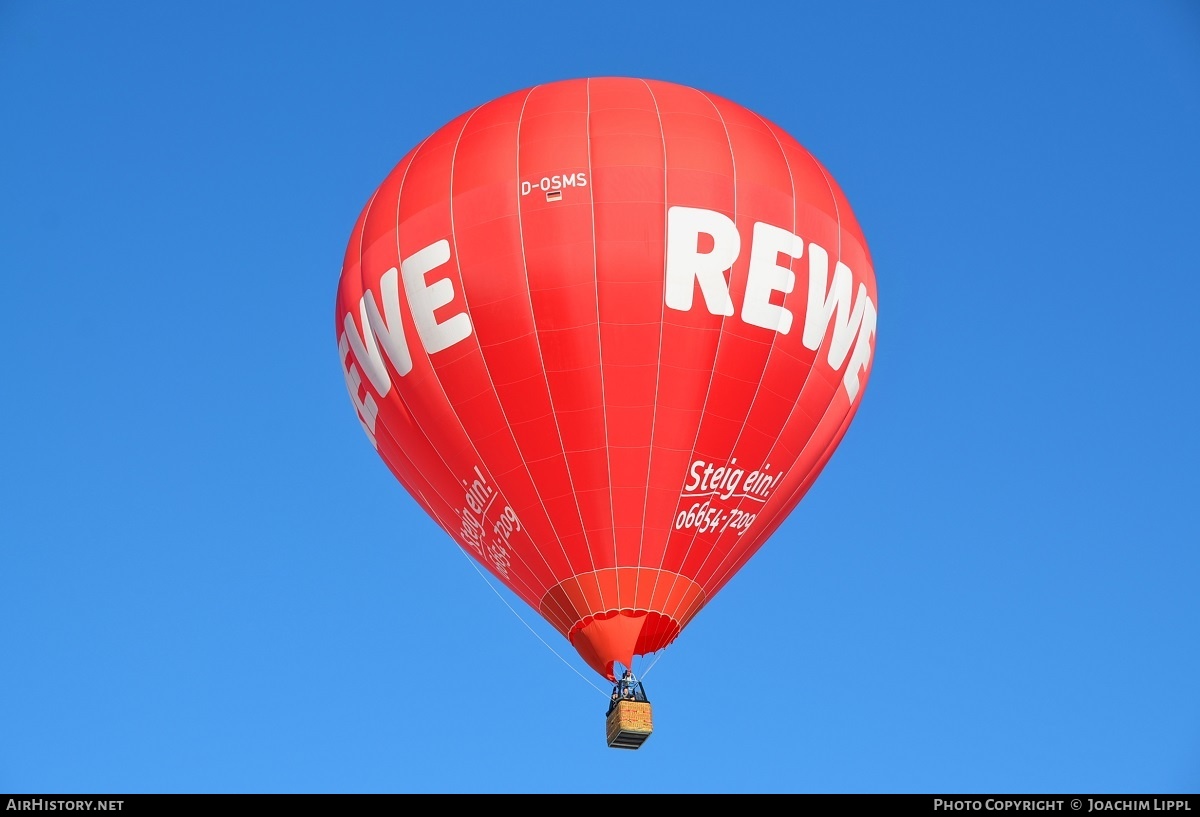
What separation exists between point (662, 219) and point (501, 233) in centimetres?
192

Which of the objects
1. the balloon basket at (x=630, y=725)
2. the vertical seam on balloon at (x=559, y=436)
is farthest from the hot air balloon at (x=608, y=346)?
the balloon basket at (x=630, y=725)

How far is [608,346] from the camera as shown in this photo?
23.0 m

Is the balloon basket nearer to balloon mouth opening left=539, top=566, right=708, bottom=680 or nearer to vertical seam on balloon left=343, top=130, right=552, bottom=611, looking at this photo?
balloon mouth opening left=539, top=566, right=708, bottom=680

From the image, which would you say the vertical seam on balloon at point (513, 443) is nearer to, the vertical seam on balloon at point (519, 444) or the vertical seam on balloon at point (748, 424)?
the vertical seam on balloon at point (519, 444)

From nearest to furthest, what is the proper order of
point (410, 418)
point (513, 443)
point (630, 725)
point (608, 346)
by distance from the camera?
point (630, 725)
point (608, 346)
point (513, 443)
point (410, 418)

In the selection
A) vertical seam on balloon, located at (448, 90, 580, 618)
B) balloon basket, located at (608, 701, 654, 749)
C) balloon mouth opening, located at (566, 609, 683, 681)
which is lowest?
balloon basket, located at (608, 701, 654, 749)

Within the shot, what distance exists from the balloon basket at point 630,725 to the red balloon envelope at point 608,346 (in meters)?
0.74

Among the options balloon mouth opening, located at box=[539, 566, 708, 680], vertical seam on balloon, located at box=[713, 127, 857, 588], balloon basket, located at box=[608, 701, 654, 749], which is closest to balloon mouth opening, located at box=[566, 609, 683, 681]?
balloon mouth opening, located at box=[539, 566, 708, 680]

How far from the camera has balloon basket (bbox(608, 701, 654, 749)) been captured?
22141mm

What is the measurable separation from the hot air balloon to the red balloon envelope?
24 mm

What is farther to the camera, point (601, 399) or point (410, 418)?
point (410, 418)

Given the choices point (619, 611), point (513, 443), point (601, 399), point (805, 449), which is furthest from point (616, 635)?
point (805, 449)

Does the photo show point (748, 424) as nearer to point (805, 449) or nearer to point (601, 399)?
point (805, 449)

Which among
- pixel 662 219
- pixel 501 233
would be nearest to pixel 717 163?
pixel 662 219
